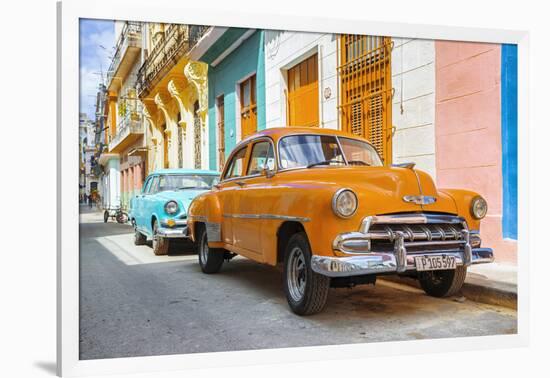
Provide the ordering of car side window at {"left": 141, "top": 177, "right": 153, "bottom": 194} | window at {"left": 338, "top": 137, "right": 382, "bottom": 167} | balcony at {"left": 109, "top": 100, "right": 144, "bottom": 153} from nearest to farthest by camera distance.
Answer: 1. window at {"left": 338, "top": 137, "right": 382, "bottom": 167}
2. balcony at {"left": 109, "top": 100, "right": 144, "bottom": 153}
3. car side window at {"left": 141, "top": 177, "right": 153, "bottom": 194}

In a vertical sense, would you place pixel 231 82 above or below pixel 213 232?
above

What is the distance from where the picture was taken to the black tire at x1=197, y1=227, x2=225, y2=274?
5.61m

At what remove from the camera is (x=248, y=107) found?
6.40 m

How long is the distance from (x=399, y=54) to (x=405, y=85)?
343mm

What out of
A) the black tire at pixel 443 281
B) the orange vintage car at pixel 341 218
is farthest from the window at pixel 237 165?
the black tire at pixel 443 281

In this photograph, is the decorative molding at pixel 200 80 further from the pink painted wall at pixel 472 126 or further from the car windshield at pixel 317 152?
the pink painted wall at pixel 472 126

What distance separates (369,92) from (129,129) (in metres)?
2.60

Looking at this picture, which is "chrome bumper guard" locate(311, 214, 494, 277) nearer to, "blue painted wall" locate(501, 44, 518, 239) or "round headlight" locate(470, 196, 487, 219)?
"round headlight" locate(470, 196, 487, 219)

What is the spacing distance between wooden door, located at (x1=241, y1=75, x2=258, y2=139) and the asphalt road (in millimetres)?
1996

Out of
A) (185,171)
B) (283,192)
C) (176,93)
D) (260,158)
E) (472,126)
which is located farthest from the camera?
(185,171)

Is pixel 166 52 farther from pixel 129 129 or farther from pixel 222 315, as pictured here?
pixel 222 315

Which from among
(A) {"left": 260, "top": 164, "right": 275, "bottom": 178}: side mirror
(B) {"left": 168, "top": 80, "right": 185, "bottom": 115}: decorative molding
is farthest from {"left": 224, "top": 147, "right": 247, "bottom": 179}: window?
(B) {"left": 168, "top": 80, "right": 185, "bottom": 115}: decorative molding

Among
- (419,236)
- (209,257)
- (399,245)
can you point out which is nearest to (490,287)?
(419,236)
